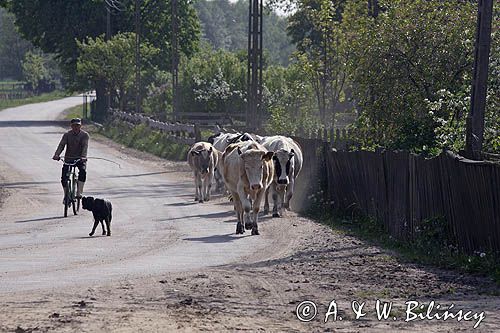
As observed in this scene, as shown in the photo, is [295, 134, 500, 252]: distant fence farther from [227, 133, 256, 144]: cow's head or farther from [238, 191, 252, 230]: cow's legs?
[238, 191, 252, 230]: cow's legs

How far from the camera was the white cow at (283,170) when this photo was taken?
2280 centimetres

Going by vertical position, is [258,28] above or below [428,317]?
above

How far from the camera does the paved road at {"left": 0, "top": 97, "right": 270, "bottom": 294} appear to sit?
583 inches

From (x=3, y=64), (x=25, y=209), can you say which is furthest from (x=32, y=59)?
(x=25, y=209)

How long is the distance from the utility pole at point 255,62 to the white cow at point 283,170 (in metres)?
14.2

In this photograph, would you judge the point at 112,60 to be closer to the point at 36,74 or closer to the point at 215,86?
the point at 215,86

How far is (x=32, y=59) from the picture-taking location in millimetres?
149375

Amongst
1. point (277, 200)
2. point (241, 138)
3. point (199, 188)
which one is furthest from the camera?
point (199, 188)

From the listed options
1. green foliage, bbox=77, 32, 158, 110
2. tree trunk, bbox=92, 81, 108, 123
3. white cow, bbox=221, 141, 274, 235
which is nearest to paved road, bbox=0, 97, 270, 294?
white cow, bbox=221, 141, 274, 235

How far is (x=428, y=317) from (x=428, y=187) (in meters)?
6.27

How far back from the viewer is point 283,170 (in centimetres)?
2286

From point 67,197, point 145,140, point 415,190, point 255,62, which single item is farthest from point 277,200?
point 145,140

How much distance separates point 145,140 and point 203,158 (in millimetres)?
24575

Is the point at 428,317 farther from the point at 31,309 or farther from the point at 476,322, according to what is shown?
the point at 31,309
